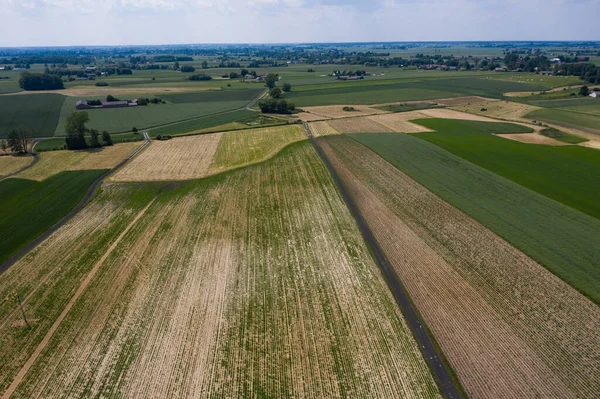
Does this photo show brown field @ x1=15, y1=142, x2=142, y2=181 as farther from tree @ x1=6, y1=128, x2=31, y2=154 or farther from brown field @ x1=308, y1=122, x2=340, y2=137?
brown field @ x1=308, y1=122, x2=340, y2=137

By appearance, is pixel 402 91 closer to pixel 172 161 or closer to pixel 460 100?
pixel 460 100

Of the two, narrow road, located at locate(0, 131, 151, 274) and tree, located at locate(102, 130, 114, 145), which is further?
tree, located at locate(102, 130, 114, 145)

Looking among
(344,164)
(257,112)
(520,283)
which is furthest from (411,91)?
(520,283)

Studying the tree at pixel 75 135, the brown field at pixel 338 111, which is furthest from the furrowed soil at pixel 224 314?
the brown field at pixel 338 111

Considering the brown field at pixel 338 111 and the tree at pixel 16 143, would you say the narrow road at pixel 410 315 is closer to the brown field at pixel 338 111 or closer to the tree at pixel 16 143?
the brown field at pixel 338 111

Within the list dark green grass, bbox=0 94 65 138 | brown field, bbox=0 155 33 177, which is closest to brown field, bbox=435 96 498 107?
brown field, bbox=0 155 33 177

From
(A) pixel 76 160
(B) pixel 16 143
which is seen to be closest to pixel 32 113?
(B) pixel 16 143

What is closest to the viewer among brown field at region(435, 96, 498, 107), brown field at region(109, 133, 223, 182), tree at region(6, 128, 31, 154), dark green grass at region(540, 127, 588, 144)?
brown field at region(109, 133, 223, 182)
